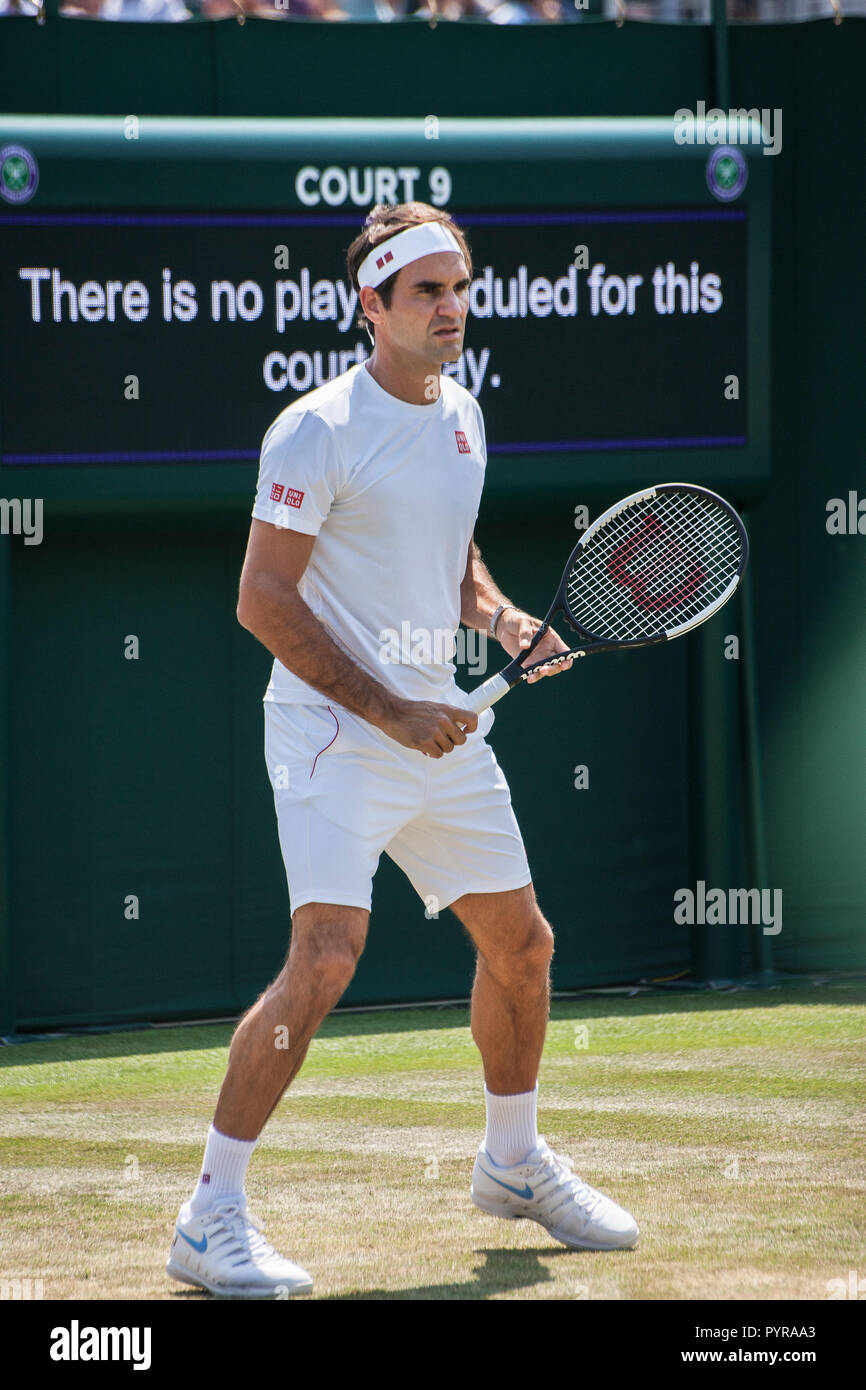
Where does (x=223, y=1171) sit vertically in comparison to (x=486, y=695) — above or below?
below

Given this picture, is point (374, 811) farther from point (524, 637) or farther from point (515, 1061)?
point (515, 1061)

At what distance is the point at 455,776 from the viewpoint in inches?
135

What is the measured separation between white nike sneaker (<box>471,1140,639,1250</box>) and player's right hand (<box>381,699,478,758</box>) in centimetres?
84

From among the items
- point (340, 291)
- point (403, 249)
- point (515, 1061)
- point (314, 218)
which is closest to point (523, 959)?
point (515, 1061)

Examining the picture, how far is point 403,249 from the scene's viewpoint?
3.42 meters

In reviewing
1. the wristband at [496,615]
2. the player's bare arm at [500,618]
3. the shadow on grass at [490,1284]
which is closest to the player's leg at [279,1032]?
the shadow on grass at [490,1284]

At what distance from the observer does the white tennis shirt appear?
3.26m

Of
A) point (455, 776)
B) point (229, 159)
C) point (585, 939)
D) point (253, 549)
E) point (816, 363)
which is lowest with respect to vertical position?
point (585, 939)

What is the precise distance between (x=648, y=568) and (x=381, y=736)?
861mm

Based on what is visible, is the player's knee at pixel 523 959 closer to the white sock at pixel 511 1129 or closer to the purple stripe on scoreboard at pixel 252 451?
the white sock at pixel 511 1129

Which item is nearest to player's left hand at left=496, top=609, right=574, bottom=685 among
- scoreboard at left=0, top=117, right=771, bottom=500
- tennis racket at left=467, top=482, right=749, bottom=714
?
tennis racket at left=467, top=482, right=749, bottom=714

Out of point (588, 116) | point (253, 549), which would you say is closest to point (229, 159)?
point (588, 116)
